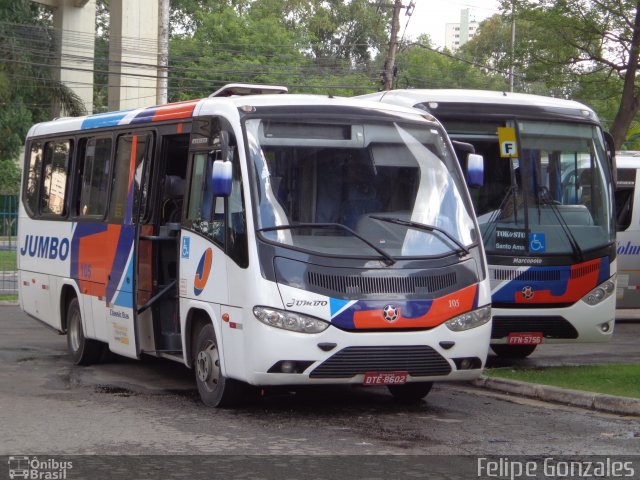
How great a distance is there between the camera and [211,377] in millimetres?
10344

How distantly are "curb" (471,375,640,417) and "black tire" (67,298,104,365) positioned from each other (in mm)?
4562

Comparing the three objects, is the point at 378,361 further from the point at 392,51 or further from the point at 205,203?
the point at 392,51

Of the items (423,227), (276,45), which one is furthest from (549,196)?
(276,45)

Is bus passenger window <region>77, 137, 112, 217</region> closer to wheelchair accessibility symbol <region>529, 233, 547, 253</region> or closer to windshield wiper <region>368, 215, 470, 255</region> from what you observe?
windshield wiper <region>368, 215, 470, 255</region>

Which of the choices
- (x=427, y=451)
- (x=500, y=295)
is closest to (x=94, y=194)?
(x=500, y=295)

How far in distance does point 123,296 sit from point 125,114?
7.25 ft

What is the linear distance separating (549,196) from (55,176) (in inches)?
249

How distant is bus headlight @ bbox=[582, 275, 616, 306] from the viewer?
522 inches

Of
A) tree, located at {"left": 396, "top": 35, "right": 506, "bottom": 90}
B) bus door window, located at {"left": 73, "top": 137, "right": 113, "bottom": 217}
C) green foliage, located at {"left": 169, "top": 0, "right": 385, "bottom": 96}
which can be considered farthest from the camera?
tree, located at {"left": 396, "top": 35, "right": 506, "bottom": 90}

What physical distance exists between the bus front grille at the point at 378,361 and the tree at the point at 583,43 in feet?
43.4

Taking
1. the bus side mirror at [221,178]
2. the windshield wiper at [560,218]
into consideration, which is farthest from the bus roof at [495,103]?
the bus side mirror at [221,178]

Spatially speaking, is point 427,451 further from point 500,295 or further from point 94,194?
point 94,194

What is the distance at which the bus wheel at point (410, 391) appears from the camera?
1084 cm

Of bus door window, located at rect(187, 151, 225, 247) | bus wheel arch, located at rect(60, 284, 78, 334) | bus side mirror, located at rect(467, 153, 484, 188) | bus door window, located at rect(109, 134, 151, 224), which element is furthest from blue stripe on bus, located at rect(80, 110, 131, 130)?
bus side mirror, located at rect(467, 153, 484, 188)
